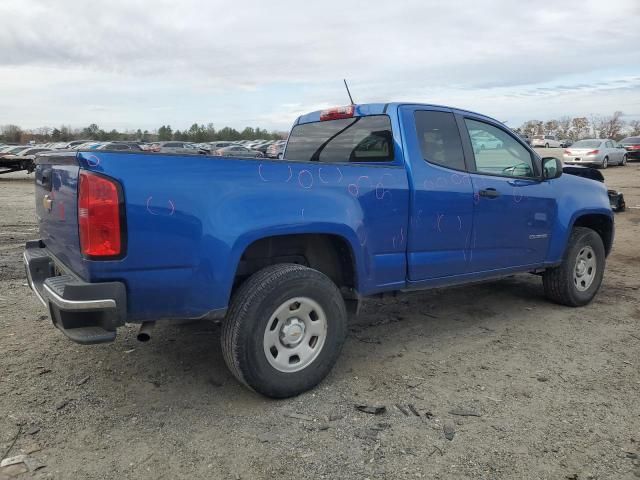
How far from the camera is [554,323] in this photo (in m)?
5.10

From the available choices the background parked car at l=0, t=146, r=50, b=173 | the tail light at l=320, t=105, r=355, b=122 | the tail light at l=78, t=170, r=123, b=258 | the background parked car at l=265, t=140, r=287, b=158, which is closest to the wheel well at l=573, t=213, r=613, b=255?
the tail light at l=320, t=105, r=355, b=122

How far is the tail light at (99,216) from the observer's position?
2.77 m

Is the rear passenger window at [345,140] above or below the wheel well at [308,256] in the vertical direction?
above

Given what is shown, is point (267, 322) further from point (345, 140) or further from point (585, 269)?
point (585, 269)

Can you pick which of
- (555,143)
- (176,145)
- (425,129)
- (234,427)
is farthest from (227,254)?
(555,143)

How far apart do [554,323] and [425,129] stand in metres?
2.26

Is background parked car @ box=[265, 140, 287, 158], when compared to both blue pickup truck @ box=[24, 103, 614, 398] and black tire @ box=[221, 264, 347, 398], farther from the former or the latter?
black tire @ box=[221, 264, 347, 398]

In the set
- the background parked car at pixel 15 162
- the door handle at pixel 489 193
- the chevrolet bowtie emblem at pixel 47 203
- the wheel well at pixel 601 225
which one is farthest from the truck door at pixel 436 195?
the background parked car at pixel 15 162

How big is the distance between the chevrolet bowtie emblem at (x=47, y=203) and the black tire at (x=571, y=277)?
4.53 m

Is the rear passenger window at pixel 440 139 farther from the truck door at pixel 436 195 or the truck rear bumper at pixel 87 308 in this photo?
the truck rear bumper at pixel 87 308

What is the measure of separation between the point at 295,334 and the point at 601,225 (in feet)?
13.6

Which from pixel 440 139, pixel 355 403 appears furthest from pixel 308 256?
pixel 440 139

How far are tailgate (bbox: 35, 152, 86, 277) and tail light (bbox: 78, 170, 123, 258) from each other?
0.37 ft

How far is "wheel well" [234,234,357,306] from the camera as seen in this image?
3.57 meters
